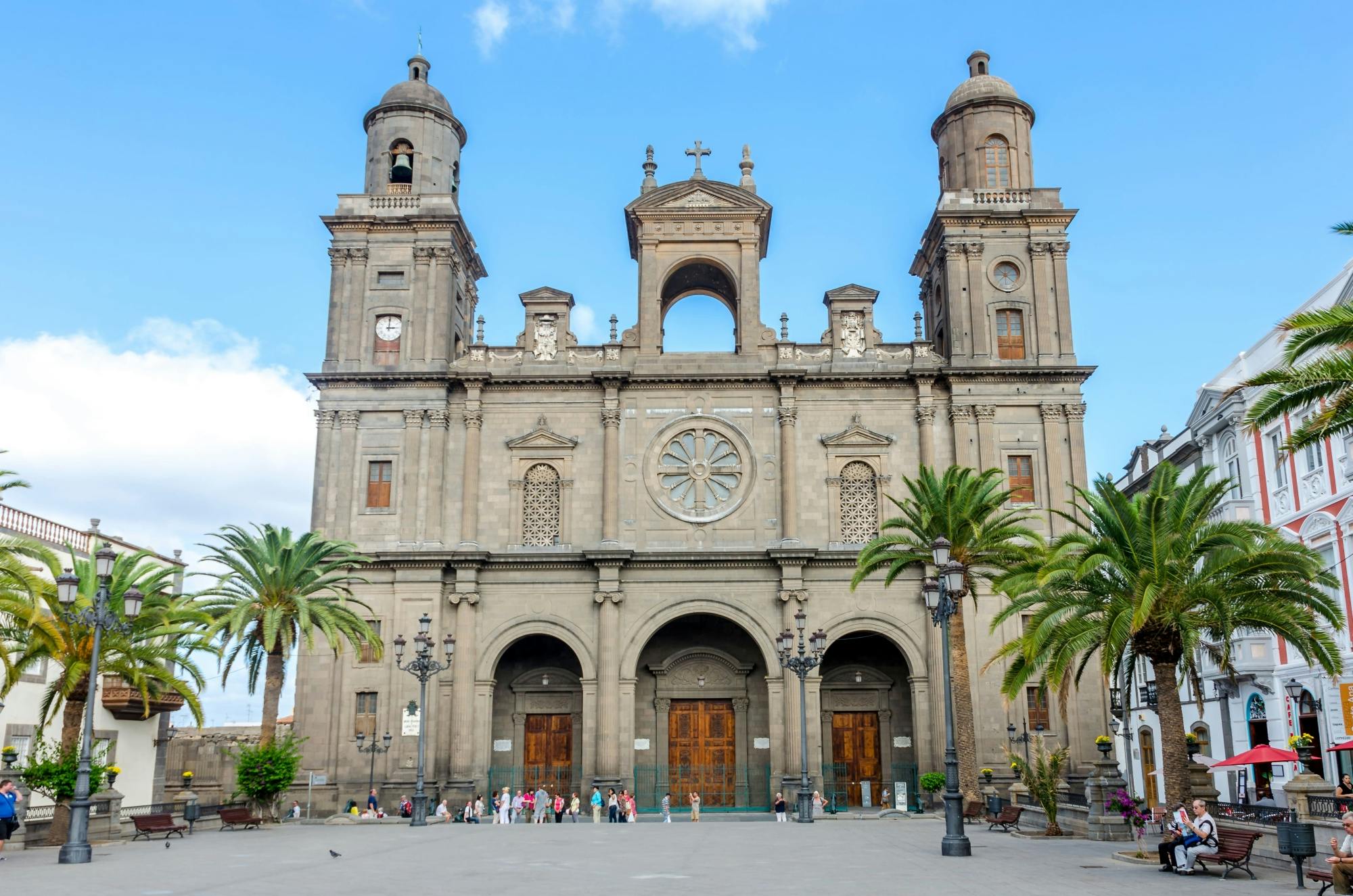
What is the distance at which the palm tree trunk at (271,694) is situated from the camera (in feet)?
116

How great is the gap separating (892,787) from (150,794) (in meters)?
24.8

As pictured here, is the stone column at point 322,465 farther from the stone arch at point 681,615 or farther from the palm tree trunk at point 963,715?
the palm tree trunk at point 963,715

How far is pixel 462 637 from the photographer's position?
41.5 metres

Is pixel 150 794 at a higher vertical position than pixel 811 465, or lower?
lower

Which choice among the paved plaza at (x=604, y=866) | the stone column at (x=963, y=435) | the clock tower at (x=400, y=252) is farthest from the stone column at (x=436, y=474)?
the stone column at (x=963, y=435)

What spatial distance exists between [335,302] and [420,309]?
125 inches

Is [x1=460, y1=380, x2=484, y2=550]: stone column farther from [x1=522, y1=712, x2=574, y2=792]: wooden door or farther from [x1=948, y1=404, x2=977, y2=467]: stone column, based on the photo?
[x1=948, y1=404, x2=977, y2=467]: stone column

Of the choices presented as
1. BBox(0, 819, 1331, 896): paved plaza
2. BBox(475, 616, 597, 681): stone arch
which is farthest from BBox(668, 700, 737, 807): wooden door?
BBox(0, 819, 1331, 896): paved plaza

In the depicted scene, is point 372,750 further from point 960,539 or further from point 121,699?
point 960,539

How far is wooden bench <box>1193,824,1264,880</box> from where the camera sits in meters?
18.7

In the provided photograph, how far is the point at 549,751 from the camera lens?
43250mm

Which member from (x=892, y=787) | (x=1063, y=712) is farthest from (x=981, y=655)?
(x=892, y=787)

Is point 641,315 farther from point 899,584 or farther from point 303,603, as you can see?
point 303,603

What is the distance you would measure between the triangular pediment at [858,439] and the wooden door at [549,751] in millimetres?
13845
